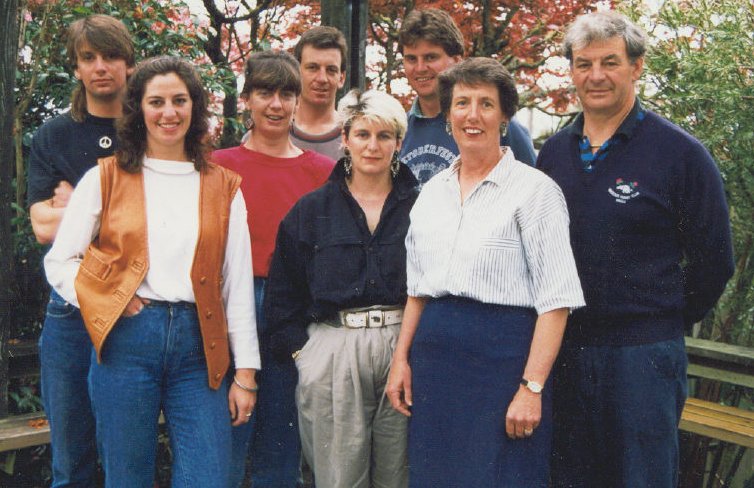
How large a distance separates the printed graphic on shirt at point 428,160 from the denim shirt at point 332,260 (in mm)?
509

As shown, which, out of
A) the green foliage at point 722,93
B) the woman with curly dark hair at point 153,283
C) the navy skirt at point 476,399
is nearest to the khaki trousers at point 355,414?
the navy skirt at point 476,399

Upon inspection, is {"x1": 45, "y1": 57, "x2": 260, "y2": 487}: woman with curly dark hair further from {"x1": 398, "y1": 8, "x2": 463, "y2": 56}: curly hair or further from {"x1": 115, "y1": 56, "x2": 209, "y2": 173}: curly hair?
{"x1": 398, "y1": 8, "x2": 463, "y2": 56}: curly hair

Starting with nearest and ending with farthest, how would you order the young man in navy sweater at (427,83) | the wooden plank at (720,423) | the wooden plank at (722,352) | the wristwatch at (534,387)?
Result: the wristwatch at (534,387)
the young man in navy sweater at (427,83)
the wooden plank at (720,423)
the wooden plank at (722,352)

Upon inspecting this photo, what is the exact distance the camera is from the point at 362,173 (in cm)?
302

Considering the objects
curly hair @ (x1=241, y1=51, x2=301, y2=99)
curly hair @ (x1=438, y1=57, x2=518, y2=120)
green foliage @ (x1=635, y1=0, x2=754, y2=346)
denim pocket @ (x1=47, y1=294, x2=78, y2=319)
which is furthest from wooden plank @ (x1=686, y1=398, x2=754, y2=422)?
denim pocket @ (x1=47, y1=294, x2=78, y2=319)

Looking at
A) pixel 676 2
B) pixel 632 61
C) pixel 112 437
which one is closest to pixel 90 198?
pixel 112 437

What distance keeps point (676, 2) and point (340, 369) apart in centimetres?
372

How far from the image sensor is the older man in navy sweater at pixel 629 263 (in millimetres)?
2715

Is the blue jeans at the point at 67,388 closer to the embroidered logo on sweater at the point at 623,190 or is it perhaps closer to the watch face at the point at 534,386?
the watch face at the point at 534,386

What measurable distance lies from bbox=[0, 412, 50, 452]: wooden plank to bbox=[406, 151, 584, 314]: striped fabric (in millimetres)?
2259

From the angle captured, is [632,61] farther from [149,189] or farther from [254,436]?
[254,436]

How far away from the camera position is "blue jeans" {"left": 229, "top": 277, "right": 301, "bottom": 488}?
10.6 feet

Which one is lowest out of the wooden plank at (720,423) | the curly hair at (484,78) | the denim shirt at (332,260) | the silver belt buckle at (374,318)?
the wooden plank at (720,423)

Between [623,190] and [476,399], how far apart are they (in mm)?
892
